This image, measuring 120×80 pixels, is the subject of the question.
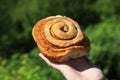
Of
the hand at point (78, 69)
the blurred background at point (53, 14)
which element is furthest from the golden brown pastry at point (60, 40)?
the blurred background at point (53, 14)

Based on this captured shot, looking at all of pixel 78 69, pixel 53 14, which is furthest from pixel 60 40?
pixel 53 14

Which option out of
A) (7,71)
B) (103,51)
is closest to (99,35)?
(103,51)

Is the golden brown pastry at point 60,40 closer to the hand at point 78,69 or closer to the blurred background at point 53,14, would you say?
the hand at point 78,69

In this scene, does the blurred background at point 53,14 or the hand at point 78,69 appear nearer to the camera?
the hand at point 78,69

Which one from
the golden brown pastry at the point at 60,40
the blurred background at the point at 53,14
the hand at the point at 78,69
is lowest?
the blurred background at the point at 53,14

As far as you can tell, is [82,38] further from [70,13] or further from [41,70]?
[70,13]

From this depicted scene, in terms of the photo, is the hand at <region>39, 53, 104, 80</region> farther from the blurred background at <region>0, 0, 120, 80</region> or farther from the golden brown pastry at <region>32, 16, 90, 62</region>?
the blurred background at <region>0, 0, 120, 80</region>

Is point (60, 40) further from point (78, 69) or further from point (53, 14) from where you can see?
point (53, 14)
